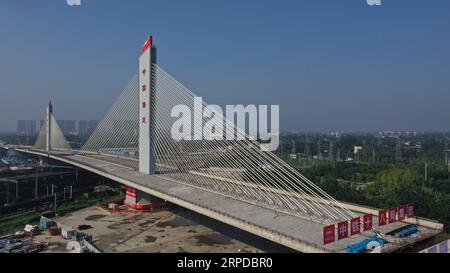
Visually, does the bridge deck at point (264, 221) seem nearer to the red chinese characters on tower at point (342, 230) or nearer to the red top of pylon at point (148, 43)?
the red chinese characters on tower at point (342, 230)

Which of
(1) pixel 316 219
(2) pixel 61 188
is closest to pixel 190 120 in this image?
(1) pixel 316 219

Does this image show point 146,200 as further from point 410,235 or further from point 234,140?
point 410,235

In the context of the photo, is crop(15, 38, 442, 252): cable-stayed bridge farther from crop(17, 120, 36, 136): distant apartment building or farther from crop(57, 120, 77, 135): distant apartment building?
crop(17, 120, 36, 136): distant apartment building

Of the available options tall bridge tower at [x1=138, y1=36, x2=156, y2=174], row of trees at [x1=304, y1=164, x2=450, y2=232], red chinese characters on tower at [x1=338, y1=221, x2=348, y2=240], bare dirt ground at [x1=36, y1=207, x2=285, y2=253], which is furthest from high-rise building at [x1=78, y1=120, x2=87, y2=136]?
red chinese characters on tower at [x1=338, y1=221, x2=348, y2=240]

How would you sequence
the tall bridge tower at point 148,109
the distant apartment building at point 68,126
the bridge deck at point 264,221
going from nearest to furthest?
the bridge deck at point 264,221
the tall bridge tower at point 148,109
the distant apartment building at point 68,126

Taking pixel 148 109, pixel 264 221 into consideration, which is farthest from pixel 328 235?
pixel 148 109

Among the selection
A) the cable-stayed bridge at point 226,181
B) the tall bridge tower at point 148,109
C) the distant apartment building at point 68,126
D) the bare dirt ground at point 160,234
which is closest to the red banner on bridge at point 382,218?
the cable-stayed bridge at point 226,181
